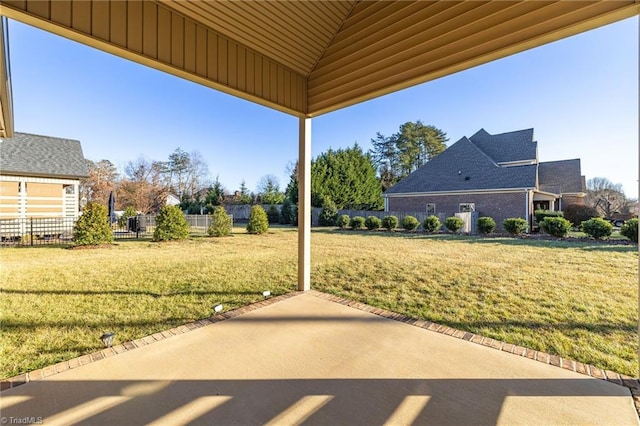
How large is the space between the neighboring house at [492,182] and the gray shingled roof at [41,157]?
1489 cm

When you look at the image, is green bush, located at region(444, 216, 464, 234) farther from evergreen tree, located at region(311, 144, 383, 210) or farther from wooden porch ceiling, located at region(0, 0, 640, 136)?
wooden porch ceiling, located at region(0, 0, 640, 136)

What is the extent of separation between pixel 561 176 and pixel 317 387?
2048 cm

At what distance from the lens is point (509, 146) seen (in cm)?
1538

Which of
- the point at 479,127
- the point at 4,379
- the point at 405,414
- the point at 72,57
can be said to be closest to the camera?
the point at 405,414

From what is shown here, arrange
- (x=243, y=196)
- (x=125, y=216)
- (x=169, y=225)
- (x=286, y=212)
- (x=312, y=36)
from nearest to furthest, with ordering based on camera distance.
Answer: (x=312, y=36) < (x=169, y=225) < (x=125, y=216) < (x=286, y=212) < (x=243, y=196)

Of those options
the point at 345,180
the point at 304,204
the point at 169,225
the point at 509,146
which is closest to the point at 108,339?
the point at 304,204

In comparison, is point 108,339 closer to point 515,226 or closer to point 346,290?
point 346,290

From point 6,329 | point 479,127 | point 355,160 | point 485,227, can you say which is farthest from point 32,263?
point 479,127

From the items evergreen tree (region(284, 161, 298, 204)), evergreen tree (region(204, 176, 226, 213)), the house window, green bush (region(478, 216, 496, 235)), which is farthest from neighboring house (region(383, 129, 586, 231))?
evergreen tree (region(204, 176, 226, 213))

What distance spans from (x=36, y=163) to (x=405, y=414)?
1214 cm

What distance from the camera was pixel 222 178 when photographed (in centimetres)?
2134

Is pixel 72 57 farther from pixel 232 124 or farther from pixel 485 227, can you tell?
pixel 485 227

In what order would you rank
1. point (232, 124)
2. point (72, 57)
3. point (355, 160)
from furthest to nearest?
point (355, 160)
point (232, 124)
point (72, 57)
